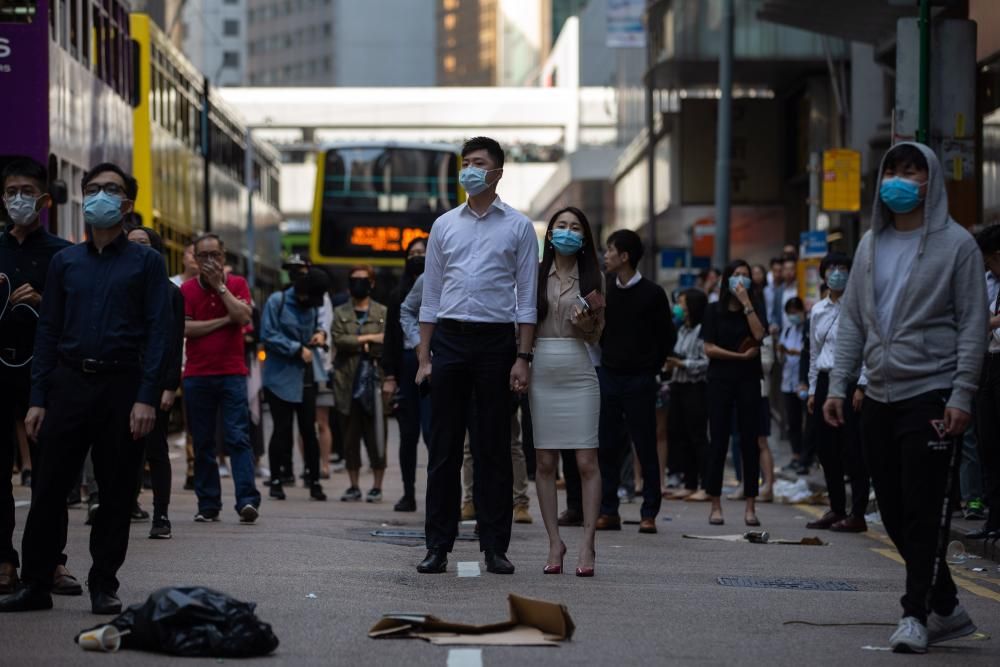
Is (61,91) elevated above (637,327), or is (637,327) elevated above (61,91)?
(61,91)

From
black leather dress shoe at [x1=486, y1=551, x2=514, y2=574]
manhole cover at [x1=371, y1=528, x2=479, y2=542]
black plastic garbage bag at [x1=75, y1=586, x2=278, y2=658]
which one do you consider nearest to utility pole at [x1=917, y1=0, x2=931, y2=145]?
manhole cover at [x1=371, y1=528, x2=479, y2=542]

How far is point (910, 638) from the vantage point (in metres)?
7.07

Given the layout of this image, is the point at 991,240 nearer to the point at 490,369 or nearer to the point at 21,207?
the point at 490,369

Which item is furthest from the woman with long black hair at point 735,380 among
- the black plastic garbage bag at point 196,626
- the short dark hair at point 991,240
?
the black plastic garbage bag at point 196,626

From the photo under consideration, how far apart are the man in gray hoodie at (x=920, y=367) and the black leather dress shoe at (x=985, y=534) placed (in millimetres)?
3986

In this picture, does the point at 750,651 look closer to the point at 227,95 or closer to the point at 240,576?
the point at 240,576

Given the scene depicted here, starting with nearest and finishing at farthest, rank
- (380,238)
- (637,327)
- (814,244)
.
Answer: (637,327) → (814,244) → (380,238)

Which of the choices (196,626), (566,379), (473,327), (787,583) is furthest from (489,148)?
(196,626)

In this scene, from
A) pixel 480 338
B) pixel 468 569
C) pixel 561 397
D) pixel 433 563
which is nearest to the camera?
pixel 433 563

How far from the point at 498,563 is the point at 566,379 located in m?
0.98

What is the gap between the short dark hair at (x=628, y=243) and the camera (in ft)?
39.7

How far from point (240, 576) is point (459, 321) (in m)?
1.61

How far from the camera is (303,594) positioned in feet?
27.2

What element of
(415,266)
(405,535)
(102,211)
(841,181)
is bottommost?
(405,535)
